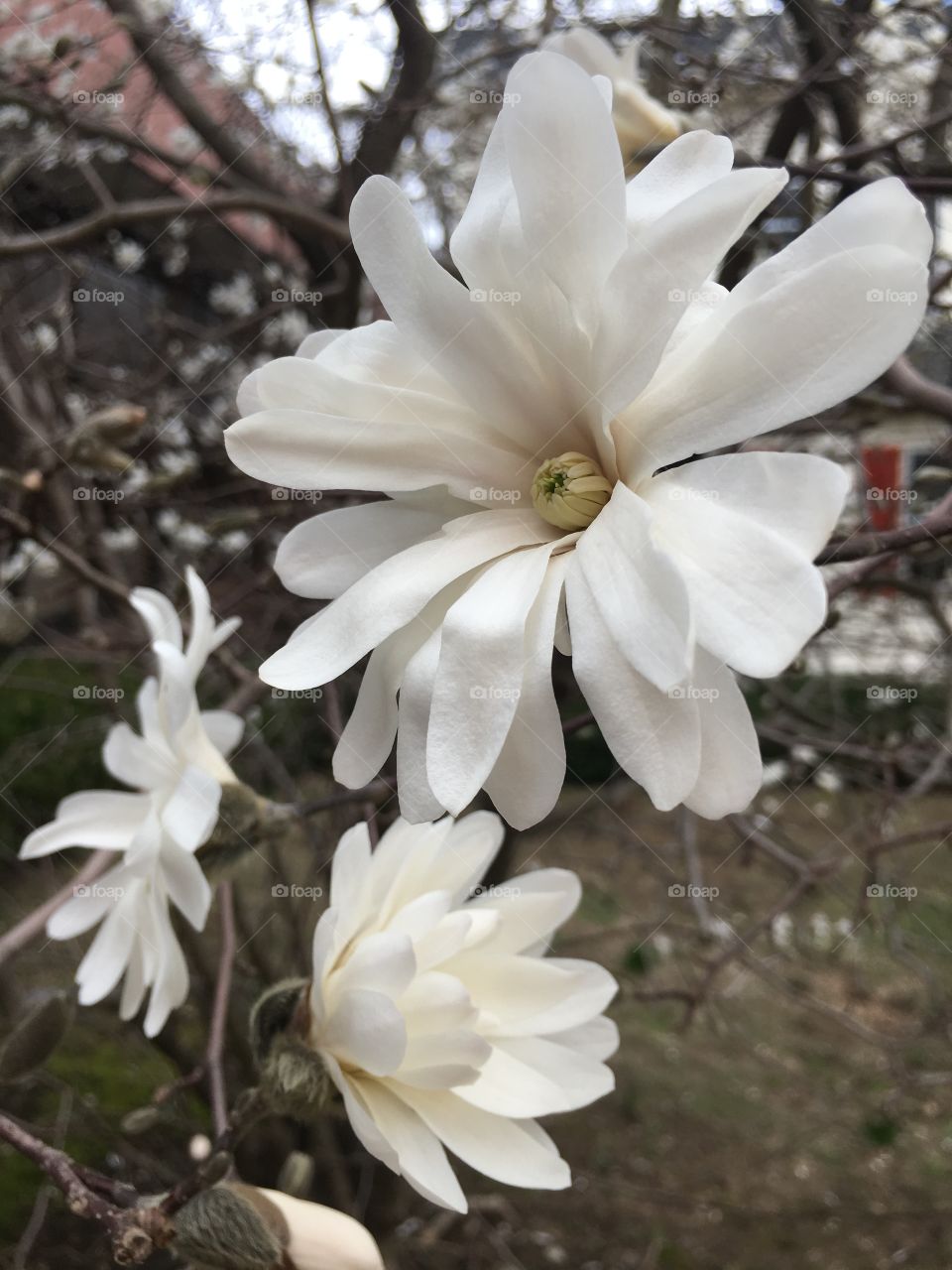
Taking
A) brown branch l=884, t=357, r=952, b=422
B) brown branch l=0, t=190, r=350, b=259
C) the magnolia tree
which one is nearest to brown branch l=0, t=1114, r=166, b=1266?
the magnolia tree

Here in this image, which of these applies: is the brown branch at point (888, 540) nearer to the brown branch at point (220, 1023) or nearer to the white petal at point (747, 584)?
the white petal at point (747, 584)

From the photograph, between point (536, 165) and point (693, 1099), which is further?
point (693, 1099)

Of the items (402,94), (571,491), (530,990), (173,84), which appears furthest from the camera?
(173,84)

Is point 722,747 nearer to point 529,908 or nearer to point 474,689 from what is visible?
point 474,689

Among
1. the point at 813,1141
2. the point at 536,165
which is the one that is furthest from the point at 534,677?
the point at 813,1141

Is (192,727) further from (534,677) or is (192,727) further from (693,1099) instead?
(693,1099)

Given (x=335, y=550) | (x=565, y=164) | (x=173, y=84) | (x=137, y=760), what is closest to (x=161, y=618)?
(x=137, y=760)
